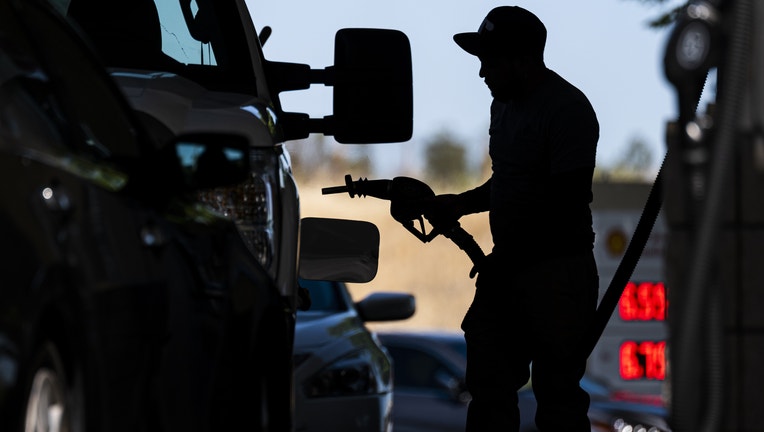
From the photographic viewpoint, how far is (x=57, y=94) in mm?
4934

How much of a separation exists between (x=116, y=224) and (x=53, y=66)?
612mm

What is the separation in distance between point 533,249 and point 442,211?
0.60 metres

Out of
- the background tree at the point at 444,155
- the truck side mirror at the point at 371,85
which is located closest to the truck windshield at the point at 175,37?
the truck side mirror at the point at 371,85

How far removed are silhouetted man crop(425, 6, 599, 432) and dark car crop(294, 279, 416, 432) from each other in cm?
94

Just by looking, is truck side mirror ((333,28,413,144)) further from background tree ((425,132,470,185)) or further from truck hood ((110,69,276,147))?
background tree ((425,132,470,185))

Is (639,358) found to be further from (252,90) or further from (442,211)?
(252,90)

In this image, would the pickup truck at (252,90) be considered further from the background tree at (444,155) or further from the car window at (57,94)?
the background tree at (444,155)

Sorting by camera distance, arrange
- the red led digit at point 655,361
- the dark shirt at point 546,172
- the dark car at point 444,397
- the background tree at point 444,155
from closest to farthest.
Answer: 1. the dark shirt at point 546,172
2. the dark car at point 444,397
3. the red led digit at point 655,361
4. the background tree at point 444,155

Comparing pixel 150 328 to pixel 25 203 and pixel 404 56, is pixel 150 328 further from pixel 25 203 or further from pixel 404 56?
pixel 404 56

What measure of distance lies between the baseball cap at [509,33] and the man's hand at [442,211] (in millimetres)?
621

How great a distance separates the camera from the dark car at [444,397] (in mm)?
22078

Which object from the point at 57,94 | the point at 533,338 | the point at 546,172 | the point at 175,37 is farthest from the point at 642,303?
the point at 57,94

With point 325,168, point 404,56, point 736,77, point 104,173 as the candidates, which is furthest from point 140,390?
point 325,168

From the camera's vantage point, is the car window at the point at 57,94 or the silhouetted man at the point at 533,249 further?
the silhouetted man at the point at 533,249
